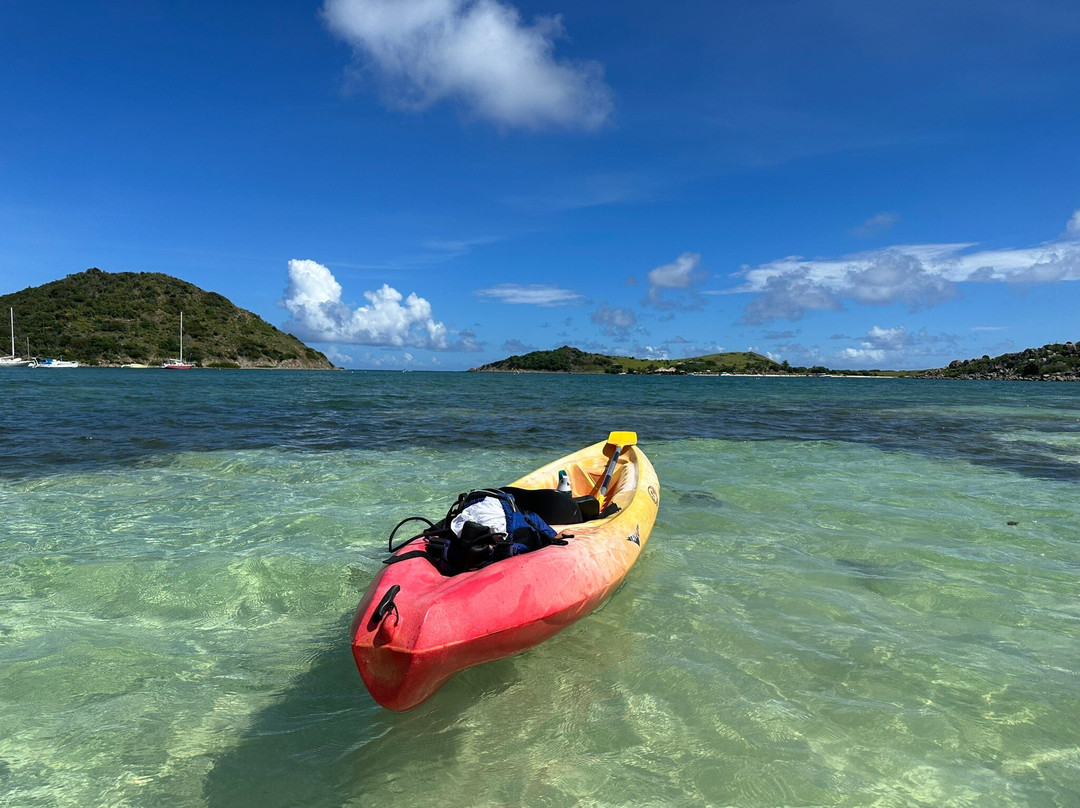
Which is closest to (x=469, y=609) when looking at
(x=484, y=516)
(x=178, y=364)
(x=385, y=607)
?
(x=385, y=607)

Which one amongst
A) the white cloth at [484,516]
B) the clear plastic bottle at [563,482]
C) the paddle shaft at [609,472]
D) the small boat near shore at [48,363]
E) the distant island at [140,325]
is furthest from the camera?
the distant island at [140,325]

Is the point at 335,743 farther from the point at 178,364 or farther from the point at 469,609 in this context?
the point at 178,364

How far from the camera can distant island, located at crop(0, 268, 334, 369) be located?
11444 centimetres

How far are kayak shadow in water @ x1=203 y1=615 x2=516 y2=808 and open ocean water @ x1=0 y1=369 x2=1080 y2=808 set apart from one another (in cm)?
2

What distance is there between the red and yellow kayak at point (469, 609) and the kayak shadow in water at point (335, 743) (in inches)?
14.4

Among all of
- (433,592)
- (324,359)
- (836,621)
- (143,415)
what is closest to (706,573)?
(836,621)

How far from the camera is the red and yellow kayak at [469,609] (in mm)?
3729

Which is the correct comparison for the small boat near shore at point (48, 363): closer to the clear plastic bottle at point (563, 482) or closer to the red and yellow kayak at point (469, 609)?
the clear plastic bottle at point (563, 482)

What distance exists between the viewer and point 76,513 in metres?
9.34

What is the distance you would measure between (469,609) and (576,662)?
151 centimetres

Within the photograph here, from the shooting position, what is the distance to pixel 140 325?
426 ft

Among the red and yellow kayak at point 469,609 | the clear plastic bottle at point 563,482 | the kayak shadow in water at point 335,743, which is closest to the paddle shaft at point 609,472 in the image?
the clear plastic bottle at point 563,482

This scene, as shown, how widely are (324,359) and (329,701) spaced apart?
7213 inches

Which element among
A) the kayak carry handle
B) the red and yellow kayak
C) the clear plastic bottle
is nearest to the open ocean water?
the red and yellow kayak
